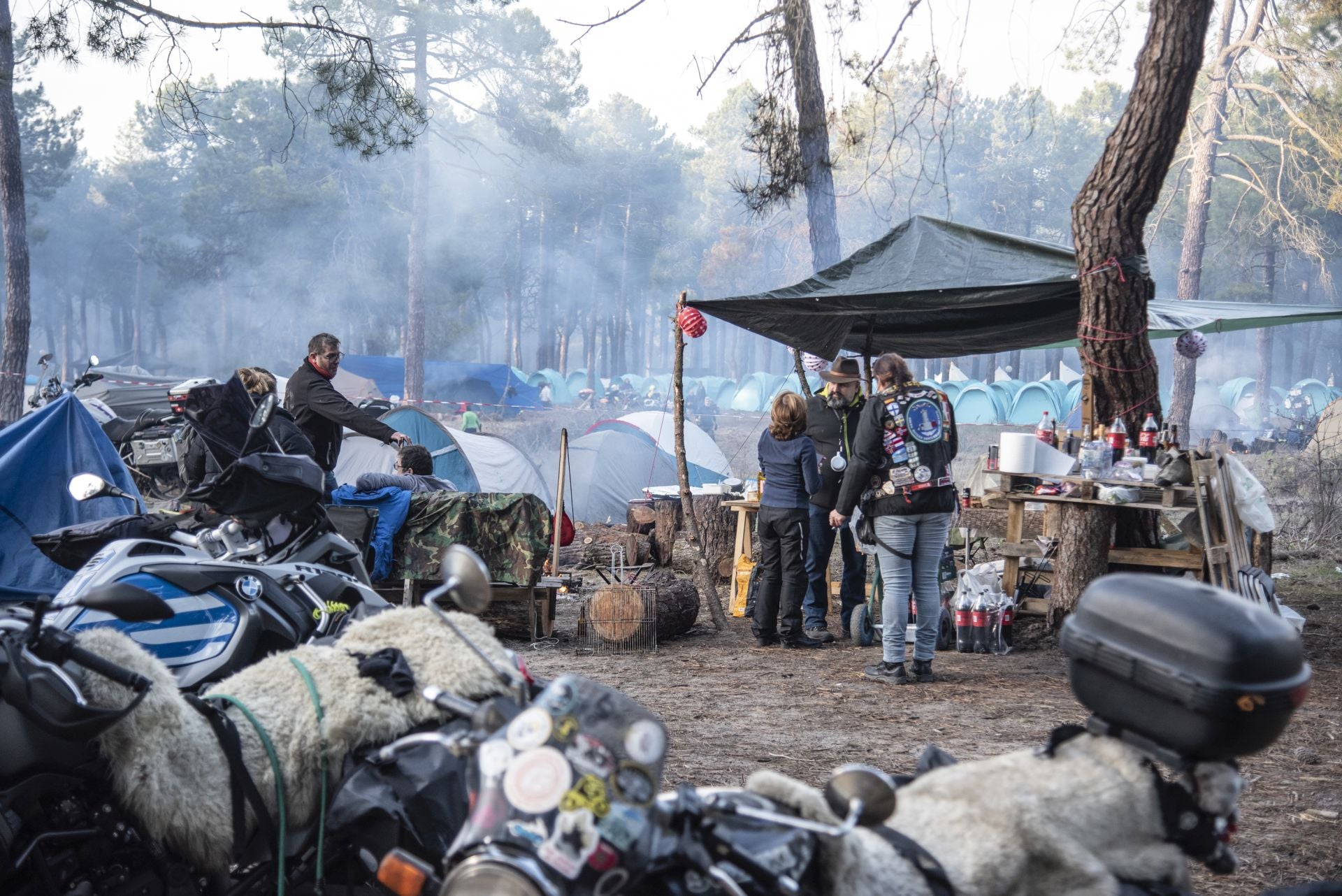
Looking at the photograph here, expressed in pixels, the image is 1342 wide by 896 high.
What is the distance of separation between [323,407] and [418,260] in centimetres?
3449

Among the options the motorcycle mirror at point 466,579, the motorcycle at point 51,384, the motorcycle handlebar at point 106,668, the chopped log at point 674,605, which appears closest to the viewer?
the motorcycle mirror at point 466,579

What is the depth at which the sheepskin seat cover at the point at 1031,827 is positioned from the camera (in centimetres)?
182

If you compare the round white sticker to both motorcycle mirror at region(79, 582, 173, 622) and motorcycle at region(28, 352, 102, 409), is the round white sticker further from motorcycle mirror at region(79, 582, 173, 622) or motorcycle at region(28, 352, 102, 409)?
motorcycle at region(28, 352, 102, 409)

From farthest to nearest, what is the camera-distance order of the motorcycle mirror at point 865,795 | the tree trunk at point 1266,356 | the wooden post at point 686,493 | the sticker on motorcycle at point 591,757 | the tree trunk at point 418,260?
the tree trunk at point 1266,356, the tree trunk at point 418,260, the wooden post at point 686,493, the motorcycle mirror at point 865,795, the sticker on motorcycle at point 591,757

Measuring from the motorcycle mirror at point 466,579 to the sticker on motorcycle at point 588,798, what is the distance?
525 millimetres

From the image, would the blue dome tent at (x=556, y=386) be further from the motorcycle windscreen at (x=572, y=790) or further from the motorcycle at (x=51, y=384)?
the motorcycle windscreen at (x=572, y=790)

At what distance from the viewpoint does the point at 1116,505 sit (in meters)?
7.53

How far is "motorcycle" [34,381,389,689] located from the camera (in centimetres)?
334

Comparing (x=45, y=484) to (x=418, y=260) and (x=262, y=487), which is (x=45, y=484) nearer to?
(x=262, y=487)

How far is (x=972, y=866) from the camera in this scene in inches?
72.5

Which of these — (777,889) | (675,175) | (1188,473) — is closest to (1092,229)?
(1188,473)

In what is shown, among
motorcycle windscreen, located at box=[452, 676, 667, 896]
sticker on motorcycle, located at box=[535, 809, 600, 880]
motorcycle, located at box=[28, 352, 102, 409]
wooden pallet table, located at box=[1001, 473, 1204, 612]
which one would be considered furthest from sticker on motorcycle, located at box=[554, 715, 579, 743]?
motorcycle, located at box=[28, 352, 102, 409]

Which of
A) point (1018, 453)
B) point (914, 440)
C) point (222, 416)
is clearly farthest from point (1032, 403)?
point (222, 416)

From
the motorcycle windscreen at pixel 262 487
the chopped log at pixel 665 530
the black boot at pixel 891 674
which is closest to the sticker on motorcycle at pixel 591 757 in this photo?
the motorcycle windscreen at pixel 262 487
